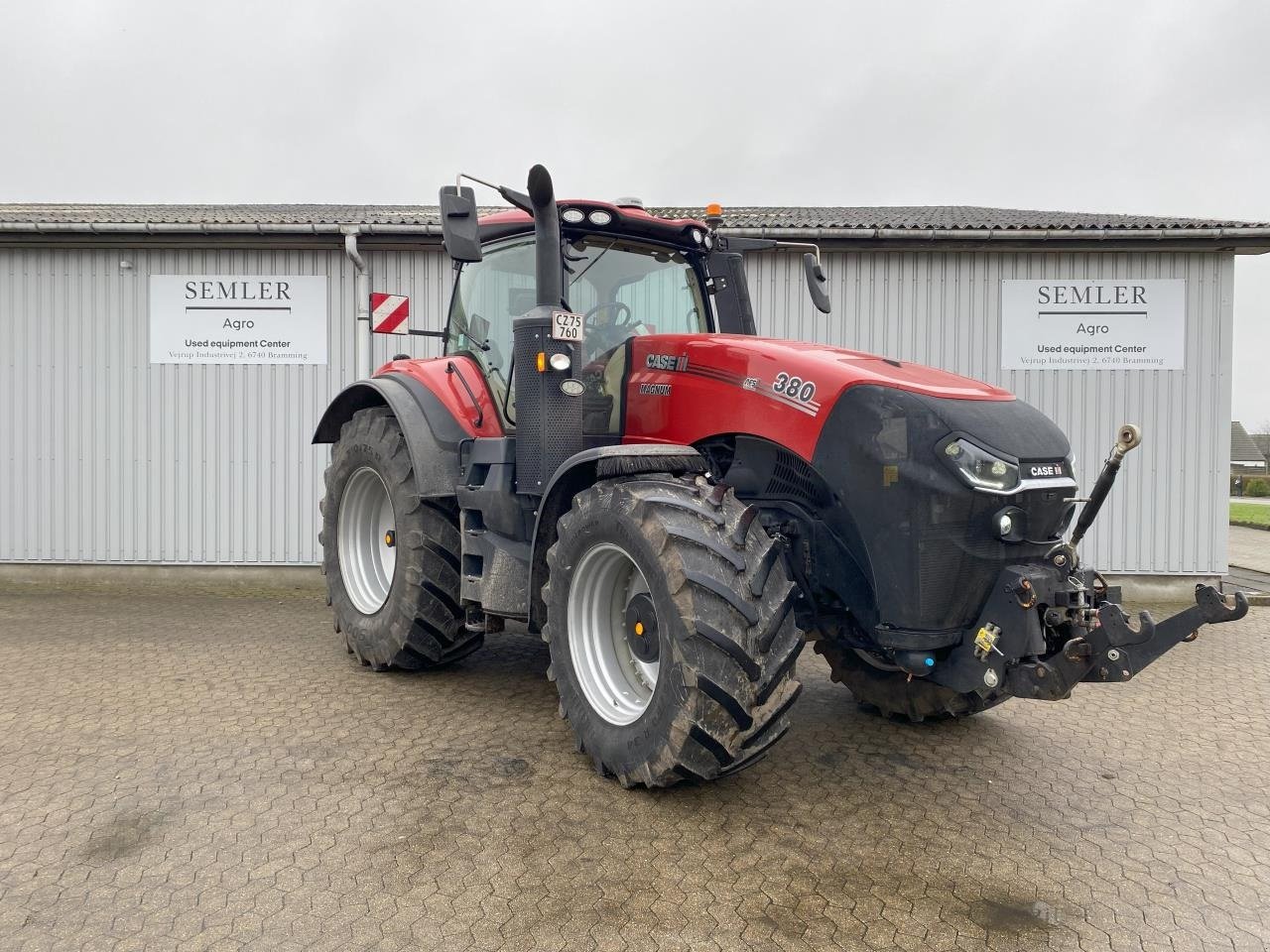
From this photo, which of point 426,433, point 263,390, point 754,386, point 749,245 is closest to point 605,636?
point 754,386

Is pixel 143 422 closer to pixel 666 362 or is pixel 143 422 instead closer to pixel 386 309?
pixel 386 309

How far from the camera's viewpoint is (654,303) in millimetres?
4742

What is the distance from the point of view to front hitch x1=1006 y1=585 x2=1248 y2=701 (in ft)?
9.87

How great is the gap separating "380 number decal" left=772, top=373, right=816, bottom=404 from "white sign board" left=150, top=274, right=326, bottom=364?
237 inches

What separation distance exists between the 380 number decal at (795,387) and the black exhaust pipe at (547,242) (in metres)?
1.22

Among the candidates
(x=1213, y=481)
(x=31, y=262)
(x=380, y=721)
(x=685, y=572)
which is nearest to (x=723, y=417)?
(x=685, y=572)

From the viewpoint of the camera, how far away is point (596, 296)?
4605 millimetres

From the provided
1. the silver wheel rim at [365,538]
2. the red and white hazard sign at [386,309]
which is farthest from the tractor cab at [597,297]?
the red and white hazard sign at [386,309]

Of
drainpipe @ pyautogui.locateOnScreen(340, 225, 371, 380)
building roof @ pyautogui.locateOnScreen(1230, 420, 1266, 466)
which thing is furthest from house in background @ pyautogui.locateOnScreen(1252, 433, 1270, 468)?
drainpipe @ pyautogui.locateOnScreen(340, 225, 371, 380)

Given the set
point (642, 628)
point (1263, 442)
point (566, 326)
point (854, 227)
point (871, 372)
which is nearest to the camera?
point (871, 372)

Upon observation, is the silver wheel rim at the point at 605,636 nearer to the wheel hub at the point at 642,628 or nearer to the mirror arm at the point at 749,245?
the wheel hub at the point at 642,628

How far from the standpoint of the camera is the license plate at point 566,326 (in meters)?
4.17

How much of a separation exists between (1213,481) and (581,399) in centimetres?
672

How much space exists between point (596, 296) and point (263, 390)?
5.02m
